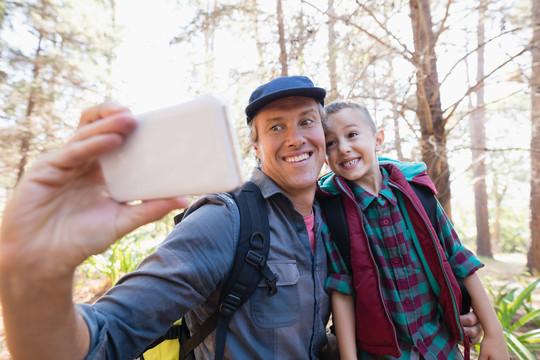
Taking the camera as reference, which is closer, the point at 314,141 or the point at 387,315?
the point at 387,315

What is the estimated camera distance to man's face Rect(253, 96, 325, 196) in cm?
169

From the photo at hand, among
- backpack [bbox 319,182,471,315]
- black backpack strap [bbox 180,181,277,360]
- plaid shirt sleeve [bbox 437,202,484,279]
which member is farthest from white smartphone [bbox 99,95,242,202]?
plaid shirt sleeve [bbox 437,202,484,279]

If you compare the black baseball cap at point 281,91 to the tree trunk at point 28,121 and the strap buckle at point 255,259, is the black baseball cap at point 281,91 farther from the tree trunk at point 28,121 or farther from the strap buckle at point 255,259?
the tree trunk at point 28,121

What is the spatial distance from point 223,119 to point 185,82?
287 inches

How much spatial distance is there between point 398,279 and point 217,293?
40.9 inches

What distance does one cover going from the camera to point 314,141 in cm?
174

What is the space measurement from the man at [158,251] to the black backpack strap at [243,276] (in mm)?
48

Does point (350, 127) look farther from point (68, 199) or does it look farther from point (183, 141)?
point (68, 199)

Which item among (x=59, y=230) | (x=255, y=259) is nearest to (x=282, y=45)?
(x=255, y=259)

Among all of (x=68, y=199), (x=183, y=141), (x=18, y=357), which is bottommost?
(x=18, y=357)

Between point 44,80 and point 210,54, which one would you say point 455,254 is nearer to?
point 210,54

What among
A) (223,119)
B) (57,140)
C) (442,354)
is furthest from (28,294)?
(57,140)

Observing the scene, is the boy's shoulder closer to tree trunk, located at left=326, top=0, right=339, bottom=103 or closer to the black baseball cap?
the black baseball cap

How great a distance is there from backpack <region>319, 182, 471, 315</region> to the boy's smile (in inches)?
8.3
